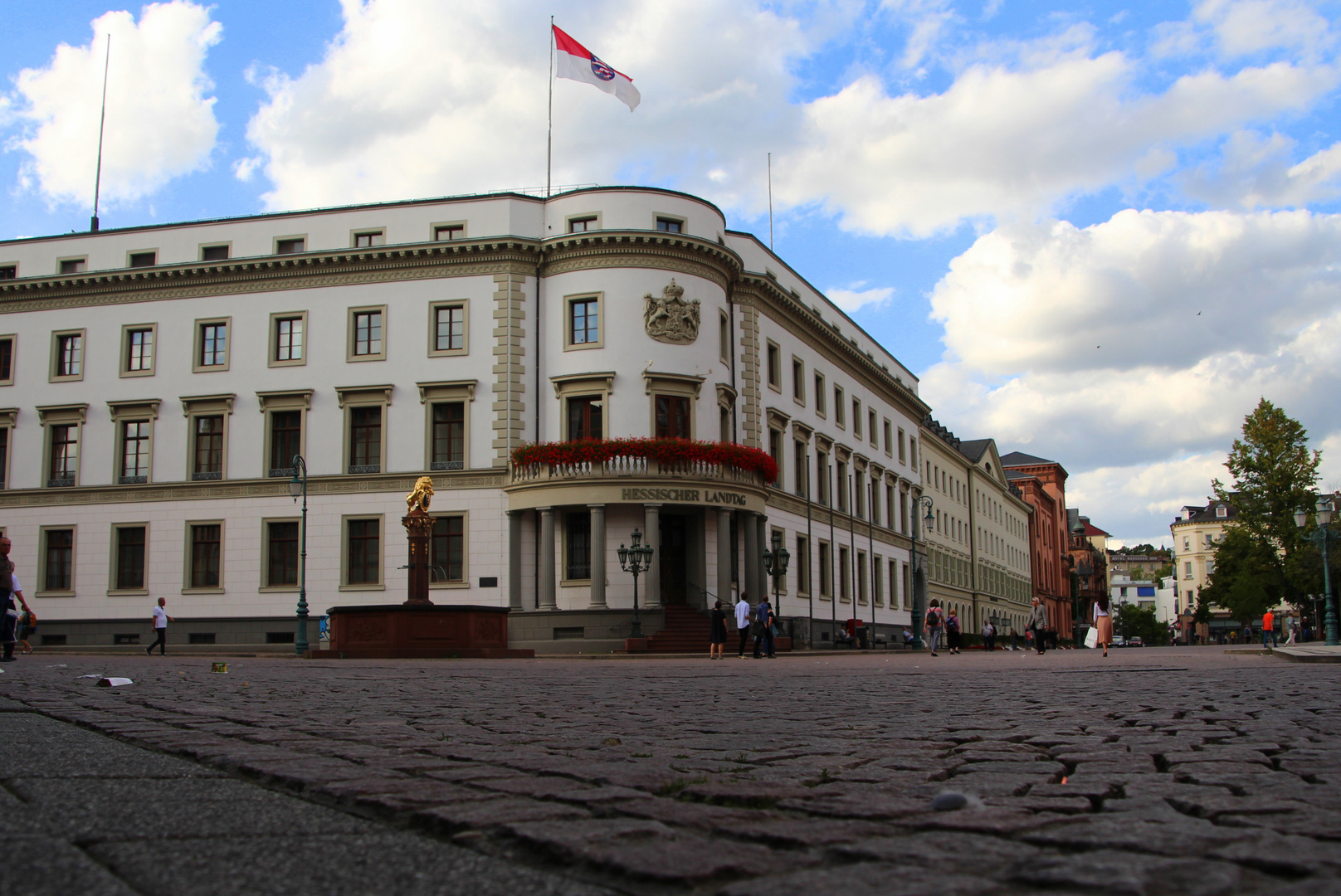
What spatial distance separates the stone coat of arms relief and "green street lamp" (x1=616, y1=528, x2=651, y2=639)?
6.90 meters

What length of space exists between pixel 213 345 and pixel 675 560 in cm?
1734

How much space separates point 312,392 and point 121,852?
38429 millimetres

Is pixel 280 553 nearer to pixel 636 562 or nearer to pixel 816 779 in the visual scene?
pixel 636 562

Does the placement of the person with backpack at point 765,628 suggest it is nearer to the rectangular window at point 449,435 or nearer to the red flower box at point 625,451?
the red flower box at point 625,451

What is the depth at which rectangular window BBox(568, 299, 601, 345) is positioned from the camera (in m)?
38.8

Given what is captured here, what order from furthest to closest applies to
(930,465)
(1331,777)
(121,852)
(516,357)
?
(930,465), (516,357), (1331,777), (121,852)

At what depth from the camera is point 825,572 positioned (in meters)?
49.3

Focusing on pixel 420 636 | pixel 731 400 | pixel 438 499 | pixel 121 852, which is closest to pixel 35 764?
pixel 121 852

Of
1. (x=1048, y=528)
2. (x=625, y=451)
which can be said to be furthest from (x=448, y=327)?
(x=1048, y=528)

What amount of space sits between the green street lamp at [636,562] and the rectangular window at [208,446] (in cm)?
1450

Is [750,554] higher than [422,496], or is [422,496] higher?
[422,496]

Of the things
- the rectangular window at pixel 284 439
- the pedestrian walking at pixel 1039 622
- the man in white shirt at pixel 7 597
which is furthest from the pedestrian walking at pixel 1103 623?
the man in white shirt at pixel 7 597

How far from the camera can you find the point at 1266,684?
1299 cm

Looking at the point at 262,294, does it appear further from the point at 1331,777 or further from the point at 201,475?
the point at 1331,777
